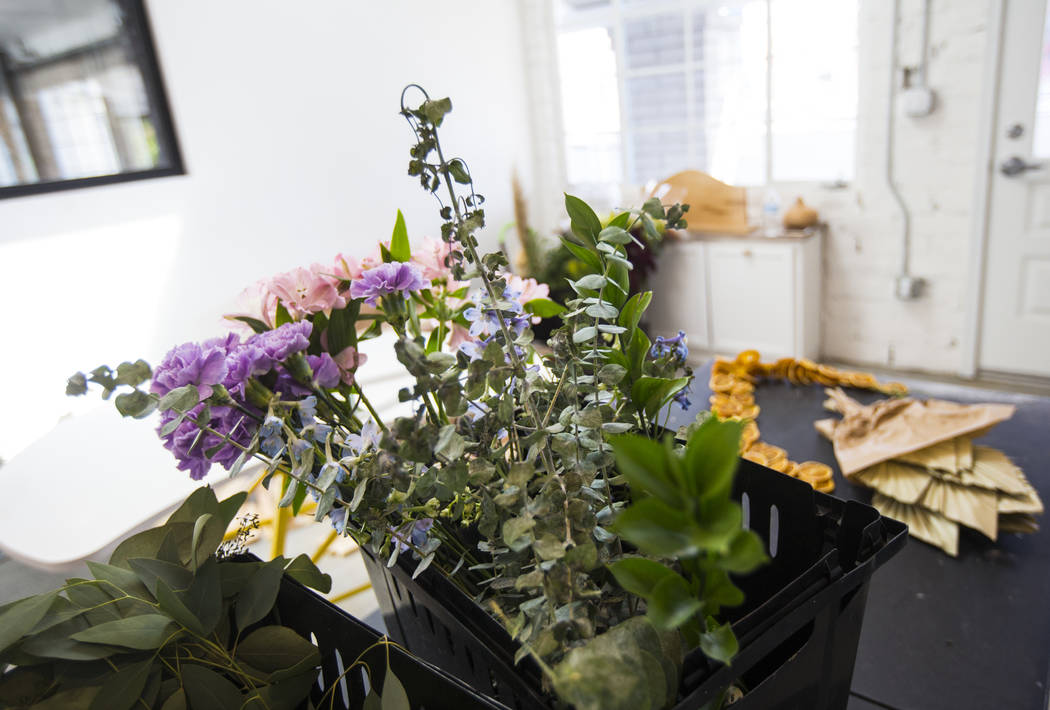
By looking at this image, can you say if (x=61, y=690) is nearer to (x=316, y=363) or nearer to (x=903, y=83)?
(x=316, y=363)

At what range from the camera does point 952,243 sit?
3.36 meters

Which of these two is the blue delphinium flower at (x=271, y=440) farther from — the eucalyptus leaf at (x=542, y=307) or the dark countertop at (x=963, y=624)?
the dark countertop at (x=963, y=624)

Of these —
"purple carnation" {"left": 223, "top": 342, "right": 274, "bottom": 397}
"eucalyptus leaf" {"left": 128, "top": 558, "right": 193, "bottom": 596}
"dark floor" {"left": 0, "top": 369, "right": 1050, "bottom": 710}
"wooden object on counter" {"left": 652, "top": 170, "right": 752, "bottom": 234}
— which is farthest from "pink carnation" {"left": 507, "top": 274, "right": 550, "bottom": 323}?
"wooden object on counter" {"left": 652, "top": 170, "right": 752, "bottom": 234}

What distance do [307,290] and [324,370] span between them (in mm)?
79

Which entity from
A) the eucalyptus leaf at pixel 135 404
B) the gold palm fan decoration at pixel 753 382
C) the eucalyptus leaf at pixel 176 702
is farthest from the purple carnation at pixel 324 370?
the gold palm fan decoration at pixel 753 382

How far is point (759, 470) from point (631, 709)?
260 millimetres

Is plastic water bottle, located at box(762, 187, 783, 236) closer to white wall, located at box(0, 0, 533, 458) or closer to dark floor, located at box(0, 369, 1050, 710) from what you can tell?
white wall, located at box(0, 0, 533, 458)

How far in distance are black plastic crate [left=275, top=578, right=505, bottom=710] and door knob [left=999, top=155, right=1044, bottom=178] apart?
3.58m

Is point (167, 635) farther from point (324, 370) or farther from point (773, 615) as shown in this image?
point (773, 615)

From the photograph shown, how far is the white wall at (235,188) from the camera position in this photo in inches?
115

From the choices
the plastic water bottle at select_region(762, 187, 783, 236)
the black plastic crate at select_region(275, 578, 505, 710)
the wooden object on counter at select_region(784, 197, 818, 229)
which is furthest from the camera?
the plastic water bottle at select_region(762, 187, 783, 236)

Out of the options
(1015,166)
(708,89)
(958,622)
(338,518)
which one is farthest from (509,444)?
(708,89)

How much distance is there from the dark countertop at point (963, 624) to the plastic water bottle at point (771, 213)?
2.74 meters

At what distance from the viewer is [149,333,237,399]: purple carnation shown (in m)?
0.47
